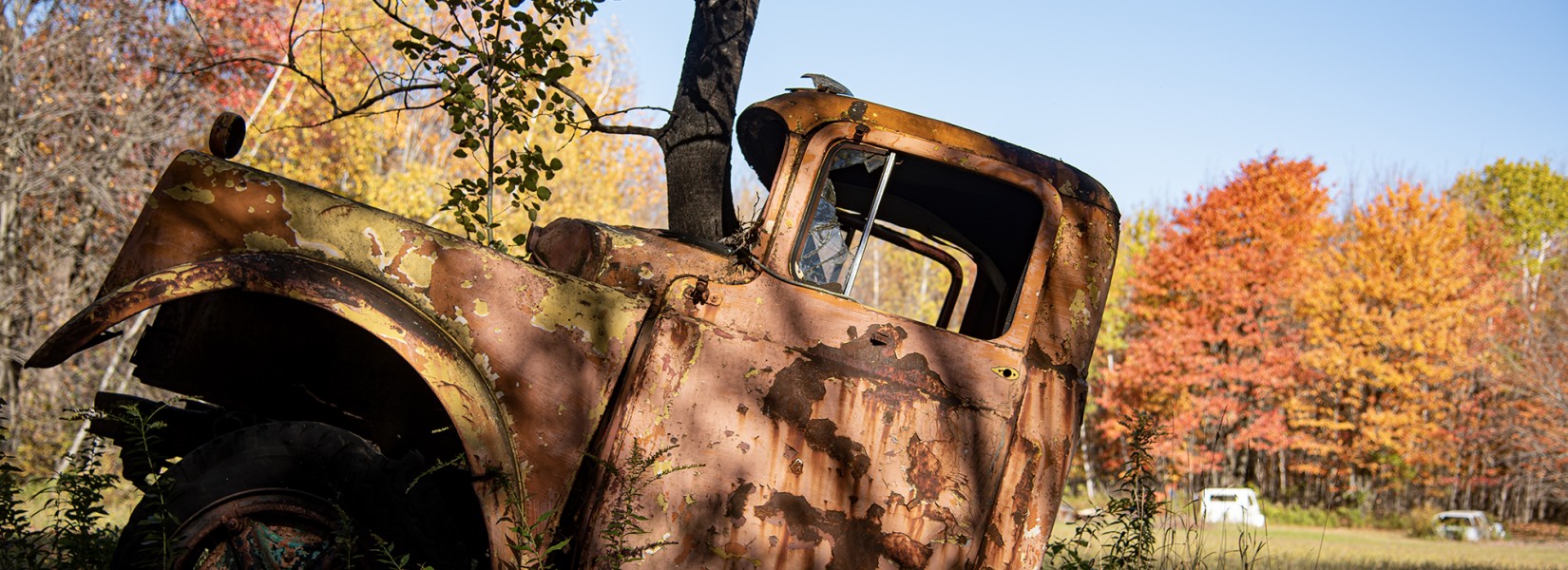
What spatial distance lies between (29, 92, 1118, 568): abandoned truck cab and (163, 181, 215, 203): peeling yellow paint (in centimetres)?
2

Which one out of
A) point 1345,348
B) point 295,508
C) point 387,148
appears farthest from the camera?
point 1345,348

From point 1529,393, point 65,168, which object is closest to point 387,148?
point 65,168

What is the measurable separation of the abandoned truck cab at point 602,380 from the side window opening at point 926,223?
25 mm

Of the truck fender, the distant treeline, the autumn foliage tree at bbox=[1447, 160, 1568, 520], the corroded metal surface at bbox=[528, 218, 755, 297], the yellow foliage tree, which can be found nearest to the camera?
the truck fender

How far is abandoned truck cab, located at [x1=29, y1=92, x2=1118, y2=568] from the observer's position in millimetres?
3092

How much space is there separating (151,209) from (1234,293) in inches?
1113

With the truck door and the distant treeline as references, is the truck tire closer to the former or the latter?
the truck door

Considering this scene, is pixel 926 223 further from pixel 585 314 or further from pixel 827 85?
pixel 585 314

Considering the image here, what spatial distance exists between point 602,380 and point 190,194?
1282mm

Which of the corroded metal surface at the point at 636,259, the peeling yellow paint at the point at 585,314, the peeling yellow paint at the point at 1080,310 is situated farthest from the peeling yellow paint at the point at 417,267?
the peeling yellow paint at the point at 1080,310

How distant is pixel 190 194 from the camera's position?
3.19 m

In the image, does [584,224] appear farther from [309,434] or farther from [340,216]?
[309,434]

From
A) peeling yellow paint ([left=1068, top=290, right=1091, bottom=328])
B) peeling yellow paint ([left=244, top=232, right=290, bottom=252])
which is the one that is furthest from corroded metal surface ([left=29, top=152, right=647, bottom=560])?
peeling yellow paint ([left=1068, top=290, right=1091, bottom=328])

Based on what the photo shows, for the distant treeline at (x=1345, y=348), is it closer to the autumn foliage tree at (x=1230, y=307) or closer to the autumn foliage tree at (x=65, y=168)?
the autumn foliage tree at (x=1230, y=307)
